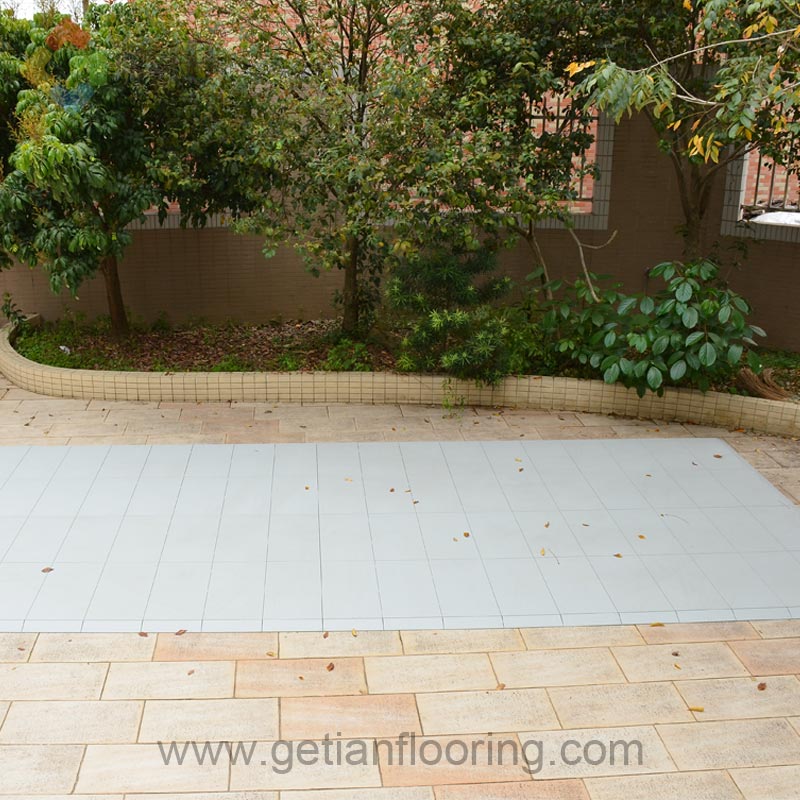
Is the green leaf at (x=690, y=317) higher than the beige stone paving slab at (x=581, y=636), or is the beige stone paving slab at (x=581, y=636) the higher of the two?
the green leaf at (x=690, y=317)

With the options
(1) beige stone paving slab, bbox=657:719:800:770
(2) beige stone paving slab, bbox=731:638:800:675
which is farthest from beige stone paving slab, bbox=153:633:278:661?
(2) beige stone paving slab, bbox=731:638:800:675

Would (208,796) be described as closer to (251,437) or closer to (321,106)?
(251,437)

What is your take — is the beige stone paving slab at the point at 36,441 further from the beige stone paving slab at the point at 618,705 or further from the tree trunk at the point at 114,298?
the beige stone paving slab at the point at 618,705

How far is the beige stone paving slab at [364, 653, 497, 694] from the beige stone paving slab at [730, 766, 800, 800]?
3.31 ft

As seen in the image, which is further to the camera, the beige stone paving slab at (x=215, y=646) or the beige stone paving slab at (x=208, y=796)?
the beige stone paving slab at (x=215, y=646)

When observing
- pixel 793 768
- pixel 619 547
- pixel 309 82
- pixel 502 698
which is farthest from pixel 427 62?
pixel 793 768

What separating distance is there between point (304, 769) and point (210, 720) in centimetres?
47

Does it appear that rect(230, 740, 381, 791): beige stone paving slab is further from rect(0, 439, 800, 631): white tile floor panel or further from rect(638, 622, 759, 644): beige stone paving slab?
rect(638, 622, 759, 644): beige stone paving slab

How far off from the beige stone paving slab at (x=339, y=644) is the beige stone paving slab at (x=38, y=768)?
3.19ft

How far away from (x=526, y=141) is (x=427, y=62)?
3.24 ft

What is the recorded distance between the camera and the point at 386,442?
6.33 metres

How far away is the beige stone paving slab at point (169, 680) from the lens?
3.65 meters

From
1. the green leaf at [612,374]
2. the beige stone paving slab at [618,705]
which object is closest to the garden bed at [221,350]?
the green leaf at [612,374]

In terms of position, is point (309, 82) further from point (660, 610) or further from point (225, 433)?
point (660, 610)
